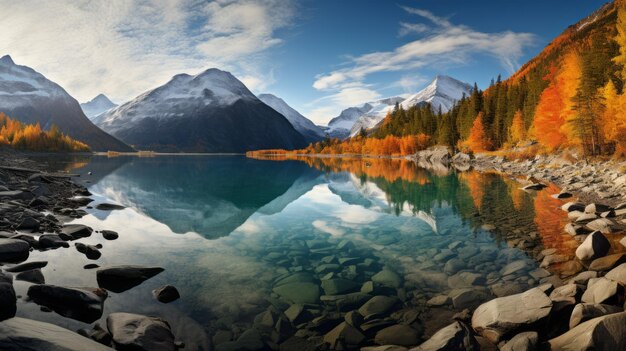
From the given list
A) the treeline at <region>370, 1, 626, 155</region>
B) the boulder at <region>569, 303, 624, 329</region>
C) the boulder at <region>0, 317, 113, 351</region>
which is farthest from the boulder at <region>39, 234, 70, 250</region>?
the treeline at <region>370, 1, 626, 155</region>

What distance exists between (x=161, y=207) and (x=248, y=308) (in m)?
25.4

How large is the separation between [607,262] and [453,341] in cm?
984

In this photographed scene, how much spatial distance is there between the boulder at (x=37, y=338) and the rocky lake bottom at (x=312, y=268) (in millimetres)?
1431

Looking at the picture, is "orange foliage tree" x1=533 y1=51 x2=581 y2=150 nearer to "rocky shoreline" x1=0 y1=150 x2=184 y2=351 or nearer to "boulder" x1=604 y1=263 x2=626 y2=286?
"boulder" x1=604 y1=263 x2=626 y2=286

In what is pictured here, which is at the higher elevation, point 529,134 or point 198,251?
point 529,134

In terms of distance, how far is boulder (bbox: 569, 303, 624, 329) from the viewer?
27.3 ft

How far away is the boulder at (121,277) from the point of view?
12422 mm

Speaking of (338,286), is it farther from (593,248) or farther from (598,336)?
(593,248)

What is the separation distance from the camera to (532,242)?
17938 millimetres

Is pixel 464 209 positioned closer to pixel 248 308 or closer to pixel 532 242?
pixel 532 242

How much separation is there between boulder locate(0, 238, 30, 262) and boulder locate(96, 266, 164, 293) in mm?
4205

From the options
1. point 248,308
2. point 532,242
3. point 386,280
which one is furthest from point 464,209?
point 248,308

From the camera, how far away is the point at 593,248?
14195 mm

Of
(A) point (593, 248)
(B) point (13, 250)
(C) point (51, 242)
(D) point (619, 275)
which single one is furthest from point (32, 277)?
(A) point (593, 248)
